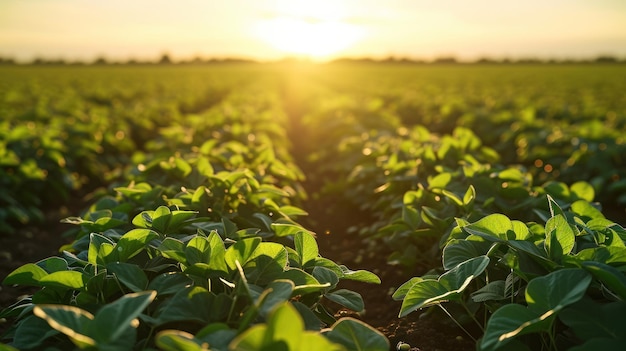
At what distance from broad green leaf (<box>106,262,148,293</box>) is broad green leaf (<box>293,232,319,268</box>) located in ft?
1.77

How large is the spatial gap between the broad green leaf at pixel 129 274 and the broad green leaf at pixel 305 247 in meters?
0.54

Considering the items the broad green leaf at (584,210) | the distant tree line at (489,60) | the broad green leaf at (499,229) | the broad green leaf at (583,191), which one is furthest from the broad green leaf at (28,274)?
Answer: the distant tree line at (489,60)

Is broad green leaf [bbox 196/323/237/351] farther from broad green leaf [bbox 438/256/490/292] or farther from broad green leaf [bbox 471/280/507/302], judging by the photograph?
broad green leaf [bbox 471/280/507/302]

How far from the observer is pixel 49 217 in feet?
18.3

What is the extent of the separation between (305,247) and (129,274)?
600 mm

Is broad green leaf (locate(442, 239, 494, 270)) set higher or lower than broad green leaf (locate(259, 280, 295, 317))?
lower

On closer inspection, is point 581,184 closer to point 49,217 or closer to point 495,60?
point 49,217

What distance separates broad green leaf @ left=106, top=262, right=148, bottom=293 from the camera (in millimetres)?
1688

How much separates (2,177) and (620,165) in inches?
235

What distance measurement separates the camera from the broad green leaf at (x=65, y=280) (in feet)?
5.53

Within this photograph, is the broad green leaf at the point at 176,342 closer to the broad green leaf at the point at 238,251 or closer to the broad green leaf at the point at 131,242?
the broad green leaf at the point at 238,251

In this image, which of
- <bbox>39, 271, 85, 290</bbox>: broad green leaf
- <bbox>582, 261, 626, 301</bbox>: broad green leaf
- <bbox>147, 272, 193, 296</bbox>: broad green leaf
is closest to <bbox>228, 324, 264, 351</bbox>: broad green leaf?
<bbox>147, 272, 193, 296</bbox>: broad green leaf

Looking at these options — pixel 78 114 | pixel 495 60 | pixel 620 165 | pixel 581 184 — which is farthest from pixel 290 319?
pixel 495 60

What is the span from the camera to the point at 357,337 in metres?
1.47
